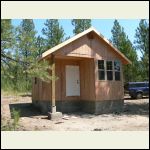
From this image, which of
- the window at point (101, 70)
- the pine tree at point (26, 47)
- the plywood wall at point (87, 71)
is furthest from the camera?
the window at point (101, 70)

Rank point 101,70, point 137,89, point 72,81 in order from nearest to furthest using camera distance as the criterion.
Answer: point 101,70, point 72,81, point 137,89

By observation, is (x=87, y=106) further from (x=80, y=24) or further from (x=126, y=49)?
(x=80, y=24)

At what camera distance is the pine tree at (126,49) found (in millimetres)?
27409

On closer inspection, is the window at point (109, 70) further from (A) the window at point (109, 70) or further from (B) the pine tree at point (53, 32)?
(B) the pine tree at point (53, 32)

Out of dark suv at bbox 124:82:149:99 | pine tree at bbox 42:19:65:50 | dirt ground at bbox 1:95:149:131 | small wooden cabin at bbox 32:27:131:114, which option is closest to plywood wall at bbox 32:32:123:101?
small wooden cabin at bbox 32:27:131:114

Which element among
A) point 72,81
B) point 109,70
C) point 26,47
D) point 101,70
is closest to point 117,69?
point 109,70

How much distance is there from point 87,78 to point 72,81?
99 centimetres

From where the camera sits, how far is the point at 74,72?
1750 cm

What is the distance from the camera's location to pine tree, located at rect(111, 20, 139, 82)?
2741 centimetres

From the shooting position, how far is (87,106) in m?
16.9

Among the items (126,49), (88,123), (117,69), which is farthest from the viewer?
(126,49)

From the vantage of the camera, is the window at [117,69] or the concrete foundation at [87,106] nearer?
the concrete foundation at [87,106]

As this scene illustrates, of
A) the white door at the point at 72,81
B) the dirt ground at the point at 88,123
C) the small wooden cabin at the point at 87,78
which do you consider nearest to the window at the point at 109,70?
the small wooden cabin at the point at 87,78

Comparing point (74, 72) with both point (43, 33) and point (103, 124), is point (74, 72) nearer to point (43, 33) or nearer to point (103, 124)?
point (103, 124)
